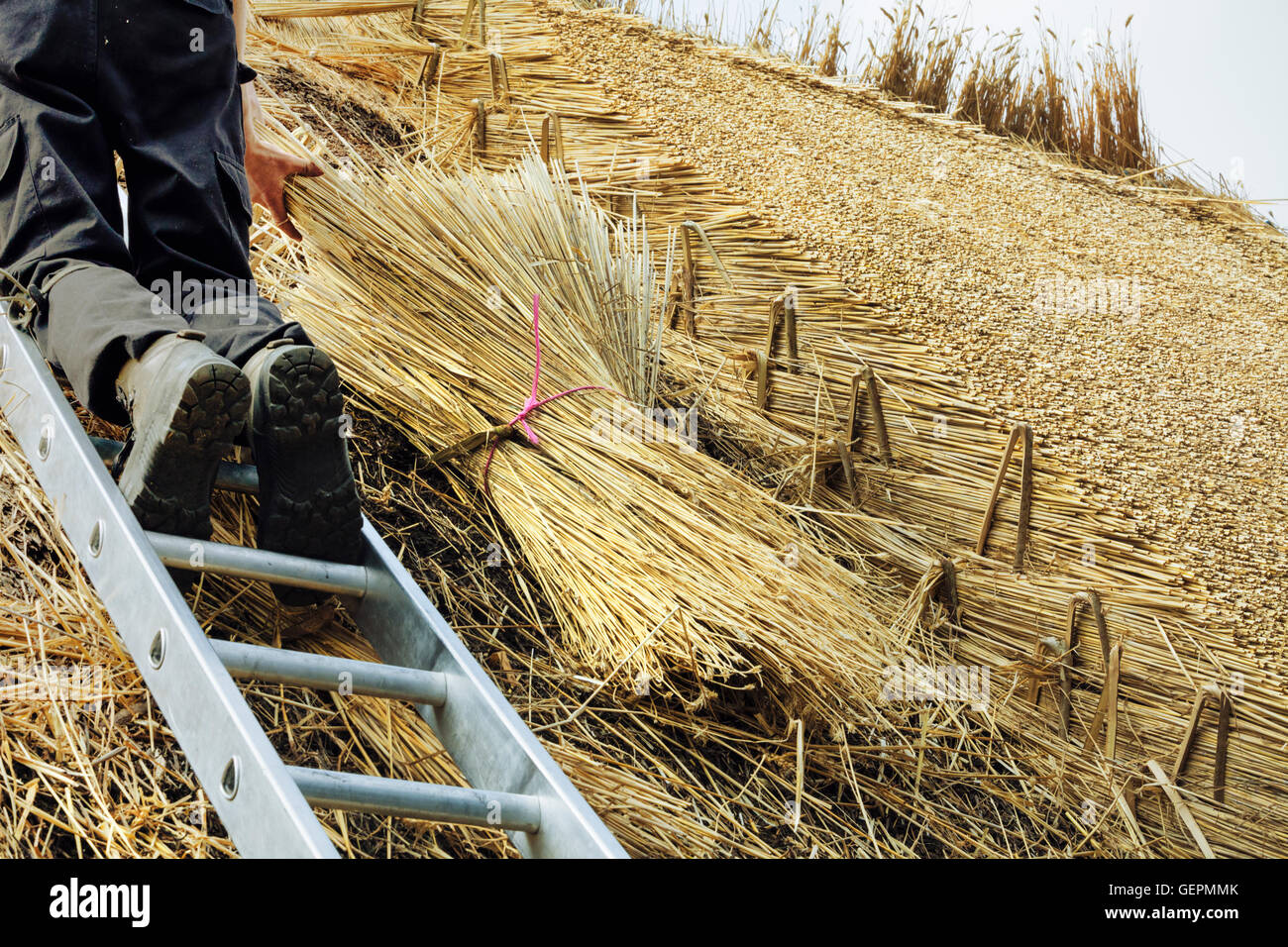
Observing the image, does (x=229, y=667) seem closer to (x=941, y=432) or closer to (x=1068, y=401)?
(x=941, y=432)

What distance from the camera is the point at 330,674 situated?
3.79 ft

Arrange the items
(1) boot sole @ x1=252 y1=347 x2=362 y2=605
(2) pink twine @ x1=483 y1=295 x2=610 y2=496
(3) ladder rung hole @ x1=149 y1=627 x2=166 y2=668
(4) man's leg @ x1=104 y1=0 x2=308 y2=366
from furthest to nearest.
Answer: (2) pink twine @ x1=483 y1=295 x2=610 y2=496 → (4) man's leg @ x1=104 y1=0 x2=308 y2=366 → (1) boot sole @ x1=252 y1=347 x2=362 y2=605 → (3) ladder rung hole @ x1=149 y1=627 x2=166 y2=668

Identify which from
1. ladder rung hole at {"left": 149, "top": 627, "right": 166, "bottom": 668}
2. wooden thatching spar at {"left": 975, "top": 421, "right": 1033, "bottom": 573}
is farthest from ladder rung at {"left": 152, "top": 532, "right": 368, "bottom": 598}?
wooden thatching spar at {"left": 975, "top": 421, "right": 1033, "bottom": 573}

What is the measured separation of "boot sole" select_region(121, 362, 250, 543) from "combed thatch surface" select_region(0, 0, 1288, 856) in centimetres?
15

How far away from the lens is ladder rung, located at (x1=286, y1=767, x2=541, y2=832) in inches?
39.6

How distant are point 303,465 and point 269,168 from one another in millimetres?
762

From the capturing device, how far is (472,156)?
2885mm

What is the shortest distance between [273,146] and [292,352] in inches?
29.7

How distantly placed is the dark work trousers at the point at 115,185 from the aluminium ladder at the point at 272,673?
9cm

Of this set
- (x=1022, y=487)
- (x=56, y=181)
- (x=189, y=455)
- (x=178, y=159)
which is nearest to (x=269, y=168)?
(x=178, y=159)

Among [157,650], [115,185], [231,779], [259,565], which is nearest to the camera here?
[231,779]

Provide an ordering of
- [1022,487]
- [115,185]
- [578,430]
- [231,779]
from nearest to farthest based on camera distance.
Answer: [231,779]
[115,185]
[578,430]
[1022,487]

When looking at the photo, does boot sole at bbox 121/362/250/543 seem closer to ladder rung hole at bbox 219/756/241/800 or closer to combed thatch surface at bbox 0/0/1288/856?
combed thatch surface at bbox 0/0/1288/856

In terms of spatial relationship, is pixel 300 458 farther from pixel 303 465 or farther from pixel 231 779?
pixel 231 779
